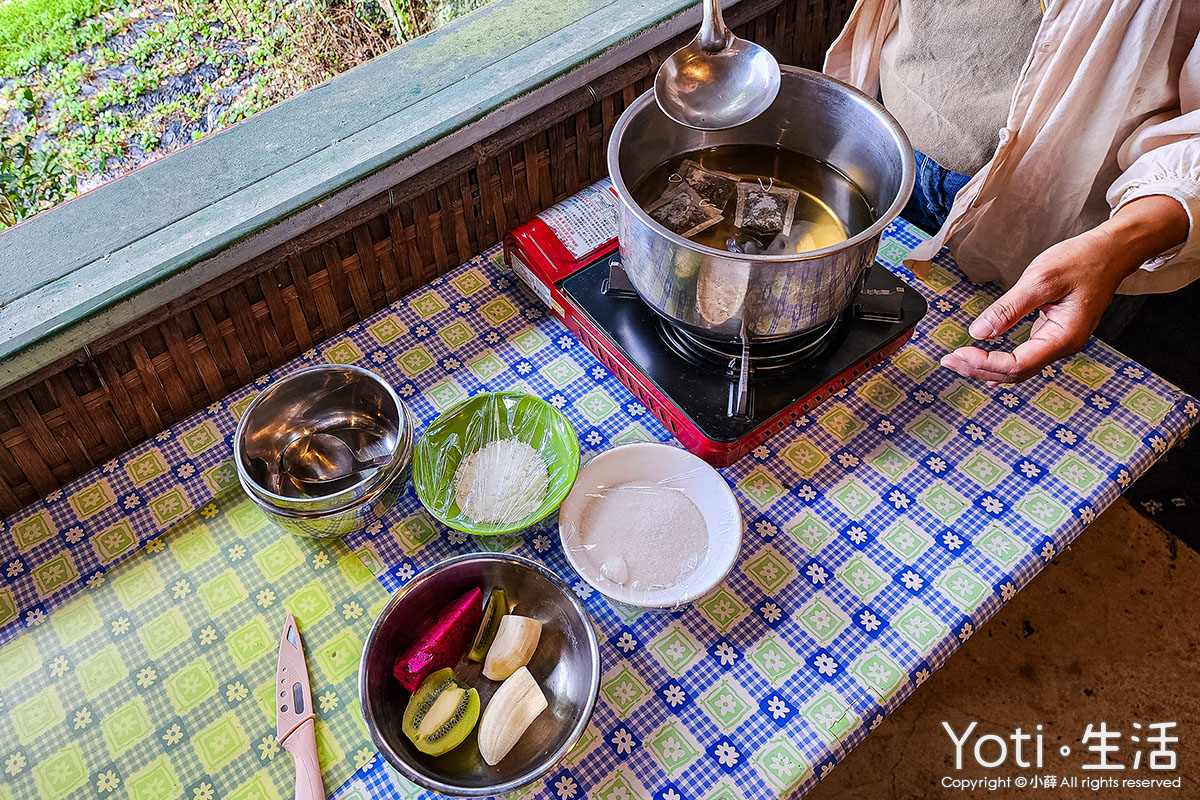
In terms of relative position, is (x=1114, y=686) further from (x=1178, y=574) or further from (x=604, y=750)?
(x=604, y=750)

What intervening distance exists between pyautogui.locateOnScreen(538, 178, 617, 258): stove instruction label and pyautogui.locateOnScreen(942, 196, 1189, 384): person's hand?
64 centimetres

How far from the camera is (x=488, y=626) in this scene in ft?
3.72

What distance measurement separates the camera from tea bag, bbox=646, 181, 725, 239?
4.42 ft

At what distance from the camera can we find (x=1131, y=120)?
1.35 metres

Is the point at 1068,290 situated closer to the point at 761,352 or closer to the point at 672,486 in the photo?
the point at 761,352

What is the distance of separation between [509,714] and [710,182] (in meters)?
0.92

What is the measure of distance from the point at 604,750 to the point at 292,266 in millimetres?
921

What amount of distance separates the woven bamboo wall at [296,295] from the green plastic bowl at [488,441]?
350 mm

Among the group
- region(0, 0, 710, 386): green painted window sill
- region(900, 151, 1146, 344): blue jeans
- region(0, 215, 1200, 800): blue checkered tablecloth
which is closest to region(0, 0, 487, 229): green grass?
region(0, 0, 710, 386): green painted window sill

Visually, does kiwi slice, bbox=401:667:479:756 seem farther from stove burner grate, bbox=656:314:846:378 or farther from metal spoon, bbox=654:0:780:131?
metal spoon, bbox=654:0:780:131

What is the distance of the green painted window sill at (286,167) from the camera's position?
1191mm

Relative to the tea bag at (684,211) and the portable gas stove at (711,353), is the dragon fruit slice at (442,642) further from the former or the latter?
the tea bag at (684,211)

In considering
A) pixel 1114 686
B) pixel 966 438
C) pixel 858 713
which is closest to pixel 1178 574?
pixel 1114 686

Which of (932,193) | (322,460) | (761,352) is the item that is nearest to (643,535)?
(761,352)
